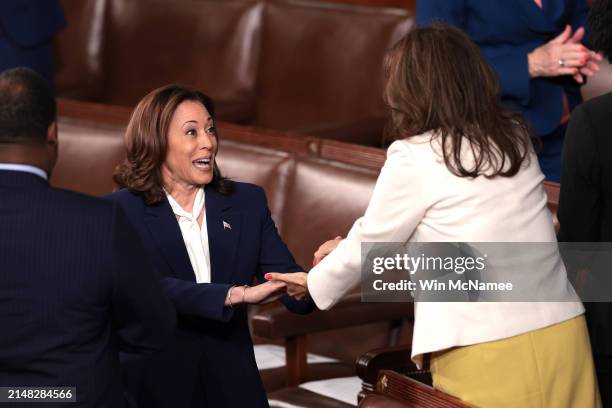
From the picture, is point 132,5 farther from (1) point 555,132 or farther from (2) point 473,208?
(2) point 473,208

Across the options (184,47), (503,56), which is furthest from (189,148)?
(184,47)

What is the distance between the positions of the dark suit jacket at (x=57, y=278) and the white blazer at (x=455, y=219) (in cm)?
50

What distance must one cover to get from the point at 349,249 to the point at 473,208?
0.30 meters

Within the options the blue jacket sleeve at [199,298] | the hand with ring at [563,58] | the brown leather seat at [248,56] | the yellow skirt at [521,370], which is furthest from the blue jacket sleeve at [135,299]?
the brown leather seat at [248,56]

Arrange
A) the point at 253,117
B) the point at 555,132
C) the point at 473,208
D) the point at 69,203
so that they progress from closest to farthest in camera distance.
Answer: the point at 69,203 < the point at 473,208 < the point at 555,132 < the point at 253,117

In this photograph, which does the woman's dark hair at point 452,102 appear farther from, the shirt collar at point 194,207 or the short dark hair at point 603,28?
the shirt collar at point 194,207

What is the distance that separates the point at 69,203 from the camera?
1.91 m

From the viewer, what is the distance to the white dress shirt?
2.54 metres

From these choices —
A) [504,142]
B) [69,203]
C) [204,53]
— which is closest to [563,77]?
[504,142]

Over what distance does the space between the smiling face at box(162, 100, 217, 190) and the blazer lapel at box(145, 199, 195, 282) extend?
102mm

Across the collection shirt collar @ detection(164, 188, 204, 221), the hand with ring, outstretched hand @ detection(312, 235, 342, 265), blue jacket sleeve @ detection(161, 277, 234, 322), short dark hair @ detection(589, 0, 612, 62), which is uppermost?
short dark hair @ detection(589, 0, 612, 62)

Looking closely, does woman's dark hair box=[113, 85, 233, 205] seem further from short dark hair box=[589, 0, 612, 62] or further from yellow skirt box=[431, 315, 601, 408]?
short dark hair box=[589, 0, 612, 62]

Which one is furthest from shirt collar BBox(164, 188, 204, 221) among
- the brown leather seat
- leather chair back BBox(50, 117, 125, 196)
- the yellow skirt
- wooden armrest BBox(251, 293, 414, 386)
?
the brown leather seat

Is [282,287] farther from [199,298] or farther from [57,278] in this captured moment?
[57,278]
